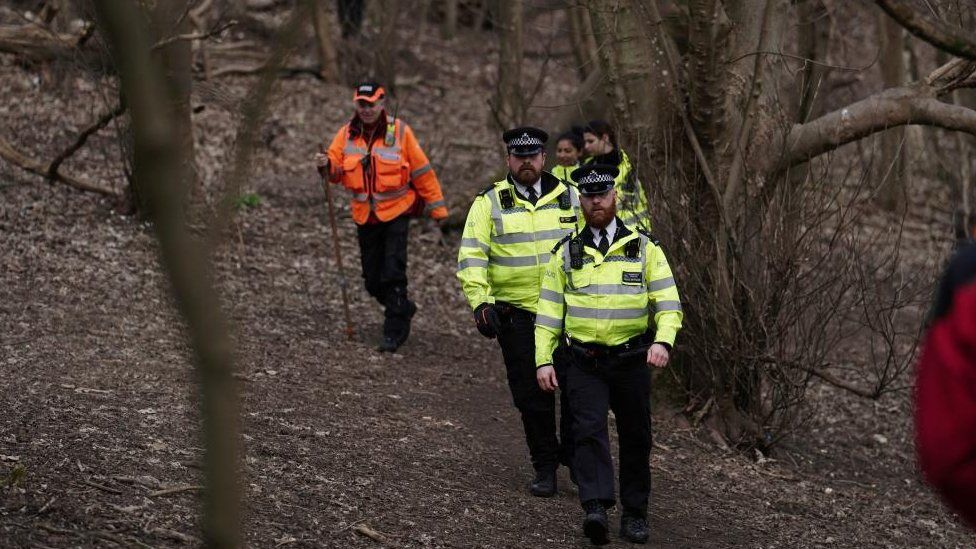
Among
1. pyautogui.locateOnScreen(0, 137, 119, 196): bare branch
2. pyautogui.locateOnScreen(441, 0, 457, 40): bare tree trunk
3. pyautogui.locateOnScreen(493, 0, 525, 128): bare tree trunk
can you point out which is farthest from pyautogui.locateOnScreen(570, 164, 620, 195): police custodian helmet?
pyautogui.locateOnScreen(441, 0, 457, 40): bare tree trunk

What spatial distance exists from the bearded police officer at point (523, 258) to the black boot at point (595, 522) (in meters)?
0.86

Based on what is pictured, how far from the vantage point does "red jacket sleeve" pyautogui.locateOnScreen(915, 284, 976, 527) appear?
2.65 metres

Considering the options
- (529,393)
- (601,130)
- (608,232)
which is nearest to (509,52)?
(601,130)

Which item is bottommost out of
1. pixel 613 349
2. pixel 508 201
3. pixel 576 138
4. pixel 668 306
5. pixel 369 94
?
pixel 613 349

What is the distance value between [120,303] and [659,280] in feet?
16.6

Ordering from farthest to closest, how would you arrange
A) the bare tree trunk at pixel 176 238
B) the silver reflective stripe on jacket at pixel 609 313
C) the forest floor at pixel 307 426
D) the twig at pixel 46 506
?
the silver reflective stripe on jacket at pixel 609 313, the forest floor at pixel 307 426, the twig at pixel 46 506, the bare tree trunk at pixel 176 238

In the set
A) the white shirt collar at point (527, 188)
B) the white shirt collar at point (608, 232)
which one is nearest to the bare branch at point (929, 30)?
the white shirt collar at point (608, 232)

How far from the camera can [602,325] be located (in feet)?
20.5

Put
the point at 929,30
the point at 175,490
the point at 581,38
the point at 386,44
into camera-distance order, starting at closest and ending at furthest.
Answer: the point at 929,30 → the point at 175,490 → the point at 581,38 → the point at 386,44

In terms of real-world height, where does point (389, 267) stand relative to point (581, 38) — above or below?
below

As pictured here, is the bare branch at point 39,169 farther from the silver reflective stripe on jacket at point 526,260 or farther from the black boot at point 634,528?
the black boot at point 634,528

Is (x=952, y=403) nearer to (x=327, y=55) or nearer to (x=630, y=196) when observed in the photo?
(x=630, y=196)

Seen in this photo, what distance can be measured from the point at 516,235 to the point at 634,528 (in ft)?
5.77

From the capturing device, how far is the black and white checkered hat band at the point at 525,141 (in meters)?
7.13
